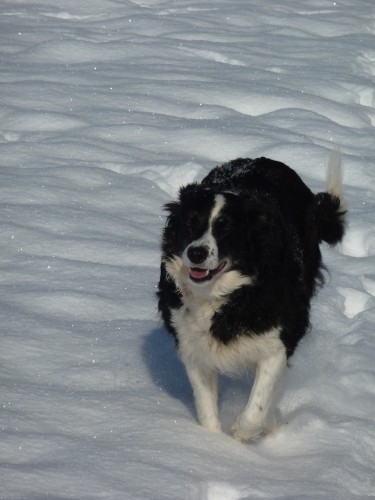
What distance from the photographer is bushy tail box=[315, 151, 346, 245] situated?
566 cm

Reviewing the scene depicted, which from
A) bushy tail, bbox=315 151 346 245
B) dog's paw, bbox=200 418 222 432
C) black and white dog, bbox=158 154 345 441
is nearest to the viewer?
black and white dog, bbox=158 154 345 441

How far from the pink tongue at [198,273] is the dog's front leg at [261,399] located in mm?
564

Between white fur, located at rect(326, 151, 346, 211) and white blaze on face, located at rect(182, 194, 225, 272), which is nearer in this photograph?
white blaze on face, located at rect(182, 194, 225, 272)

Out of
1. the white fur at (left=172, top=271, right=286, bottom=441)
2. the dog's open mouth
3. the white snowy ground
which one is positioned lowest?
the white snowy ground

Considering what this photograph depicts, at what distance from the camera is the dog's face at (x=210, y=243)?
431cm

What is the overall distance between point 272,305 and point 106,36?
8.62 metres

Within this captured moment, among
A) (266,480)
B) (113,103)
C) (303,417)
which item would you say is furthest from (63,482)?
(113,103)

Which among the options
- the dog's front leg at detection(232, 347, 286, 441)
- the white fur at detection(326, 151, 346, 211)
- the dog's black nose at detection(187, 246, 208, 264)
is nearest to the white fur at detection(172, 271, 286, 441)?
the dog's front leg at detection(232, 347, 286, 441)

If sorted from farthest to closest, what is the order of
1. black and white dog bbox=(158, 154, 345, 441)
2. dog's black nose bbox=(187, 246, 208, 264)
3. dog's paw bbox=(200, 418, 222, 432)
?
dog's paw bbox=(200, 418, 222, 432) → black and white dog bbox=(158, 154, 345, 441) → dog's black nose bbox=(187, 246, 208, 264)

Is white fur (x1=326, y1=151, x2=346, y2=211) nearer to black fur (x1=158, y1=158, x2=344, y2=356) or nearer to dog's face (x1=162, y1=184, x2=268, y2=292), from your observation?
black fur (x1=158, y1=158, x2=344, y2=356)

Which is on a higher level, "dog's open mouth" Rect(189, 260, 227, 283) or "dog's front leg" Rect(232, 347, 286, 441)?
"dog's open mouth" Rect(189, 260, 227, 283)

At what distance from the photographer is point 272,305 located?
4.48 m

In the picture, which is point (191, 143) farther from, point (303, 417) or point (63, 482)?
point (63, 482)

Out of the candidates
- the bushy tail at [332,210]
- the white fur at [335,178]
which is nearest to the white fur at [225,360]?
the bushy tail at [332,210]
